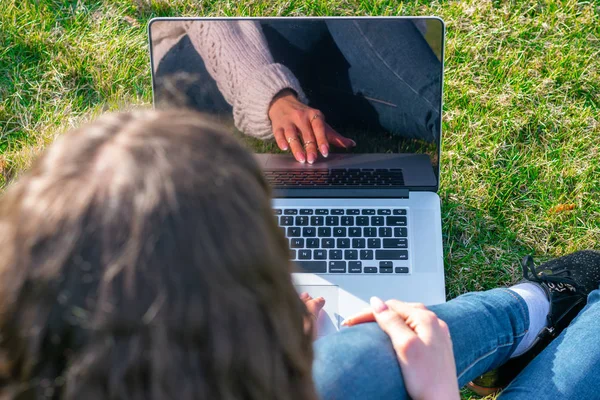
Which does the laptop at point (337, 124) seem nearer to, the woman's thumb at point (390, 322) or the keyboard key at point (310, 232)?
the keyboard key at point (310, 232)

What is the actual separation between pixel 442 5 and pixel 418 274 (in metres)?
1.02

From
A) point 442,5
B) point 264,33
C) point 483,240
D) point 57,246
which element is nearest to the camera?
point 57,246

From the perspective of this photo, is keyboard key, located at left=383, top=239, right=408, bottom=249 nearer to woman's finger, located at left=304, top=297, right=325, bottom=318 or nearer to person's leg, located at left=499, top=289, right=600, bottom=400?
woman's finger, located at left=304, top=297, right=325, bottom=318

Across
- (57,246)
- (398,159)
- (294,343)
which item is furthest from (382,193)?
(57,246)

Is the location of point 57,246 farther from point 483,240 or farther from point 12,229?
point 483,240

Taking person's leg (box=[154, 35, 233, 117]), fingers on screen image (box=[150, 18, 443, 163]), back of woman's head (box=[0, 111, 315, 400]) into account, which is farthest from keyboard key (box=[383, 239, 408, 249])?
back of woman's head (box=[0, 111, 315, 400])

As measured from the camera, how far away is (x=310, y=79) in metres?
1.31

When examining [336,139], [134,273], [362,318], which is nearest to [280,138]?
[336,139]

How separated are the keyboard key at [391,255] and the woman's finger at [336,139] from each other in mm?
269

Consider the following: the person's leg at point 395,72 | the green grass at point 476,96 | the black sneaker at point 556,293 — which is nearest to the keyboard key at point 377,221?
the person's leg at point 395,72

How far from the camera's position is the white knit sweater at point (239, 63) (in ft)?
4.25

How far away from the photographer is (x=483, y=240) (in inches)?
62.2

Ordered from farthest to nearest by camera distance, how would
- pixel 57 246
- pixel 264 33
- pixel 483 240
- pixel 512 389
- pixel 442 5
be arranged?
pixel 442 5
pixel 483 240
pixel 264 33
pixel 512 389
pixel 57 246

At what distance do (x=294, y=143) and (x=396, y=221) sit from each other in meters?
0.31
